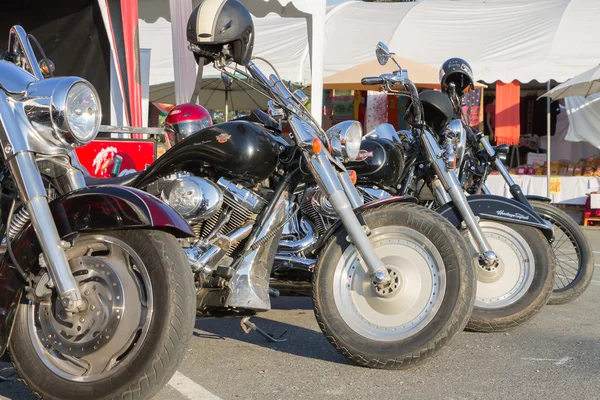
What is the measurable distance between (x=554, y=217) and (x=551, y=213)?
38 mm

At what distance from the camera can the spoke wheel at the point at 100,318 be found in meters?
3.00

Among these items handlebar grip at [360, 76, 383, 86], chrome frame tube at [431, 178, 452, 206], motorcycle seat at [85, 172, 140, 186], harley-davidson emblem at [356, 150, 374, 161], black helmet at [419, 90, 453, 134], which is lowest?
chrome frame tube at [431, 178, 452, 206]

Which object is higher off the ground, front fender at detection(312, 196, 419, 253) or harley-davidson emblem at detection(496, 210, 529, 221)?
front fender at detection(312, 196, 419, 253)

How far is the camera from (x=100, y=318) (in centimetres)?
301

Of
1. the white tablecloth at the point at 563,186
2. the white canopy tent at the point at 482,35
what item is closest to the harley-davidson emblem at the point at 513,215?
the white tablecloth at the point at 563,186

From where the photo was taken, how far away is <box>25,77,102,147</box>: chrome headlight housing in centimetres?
301

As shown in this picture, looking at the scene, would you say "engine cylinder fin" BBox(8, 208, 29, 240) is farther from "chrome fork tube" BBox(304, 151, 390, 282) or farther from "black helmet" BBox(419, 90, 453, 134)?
"black helmet" BBox(419, 90, 453, 134)

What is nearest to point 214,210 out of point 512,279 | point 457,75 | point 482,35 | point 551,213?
point 512,279

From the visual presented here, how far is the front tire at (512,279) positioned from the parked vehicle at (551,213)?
875mm

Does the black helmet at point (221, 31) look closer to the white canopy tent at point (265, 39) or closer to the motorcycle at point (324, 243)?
the motorcycle at point (324, 243)

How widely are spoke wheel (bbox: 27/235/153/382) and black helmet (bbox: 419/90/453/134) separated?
2.90m

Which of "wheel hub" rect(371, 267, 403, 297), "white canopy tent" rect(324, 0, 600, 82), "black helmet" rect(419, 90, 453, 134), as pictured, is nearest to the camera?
"wheel hub" rect(371, 267, 403, 297)

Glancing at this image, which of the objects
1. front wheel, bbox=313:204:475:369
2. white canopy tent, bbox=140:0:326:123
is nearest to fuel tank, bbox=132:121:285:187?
front wheel, bbox=313:204:475:369

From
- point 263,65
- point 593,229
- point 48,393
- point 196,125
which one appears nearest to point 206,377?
point 48,393
